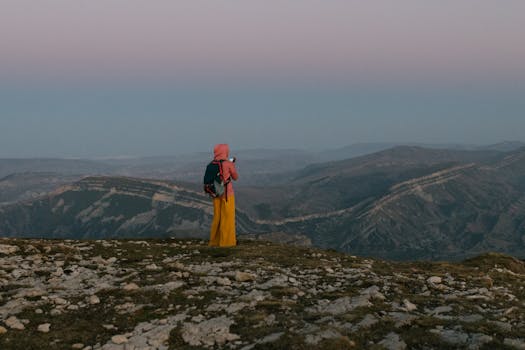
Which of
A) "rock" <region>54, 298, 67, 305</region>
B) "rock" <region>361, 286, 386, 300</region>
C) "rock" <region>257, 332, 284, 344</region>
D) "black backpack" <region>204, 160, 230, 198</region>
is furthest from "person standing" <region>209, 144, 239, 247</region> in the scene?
"rock" <region>257, 332, 284, 344</region>

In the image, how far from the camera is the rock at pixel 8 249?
24141 millimetres

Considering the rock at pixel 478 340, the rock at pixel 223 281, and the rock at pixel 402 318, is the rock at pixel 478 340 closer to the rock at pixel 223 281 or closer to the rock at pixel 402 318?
the rock at pixel 402 318

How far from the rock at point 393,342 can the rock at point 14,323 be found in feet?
33.6

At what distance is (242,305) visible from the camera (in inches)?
608

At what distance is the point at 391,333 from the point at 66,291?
472 inches

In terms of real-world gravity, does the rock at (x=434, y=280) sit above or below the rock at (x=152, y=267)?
below

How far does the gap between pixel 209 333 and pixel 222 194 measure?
60.5 ft

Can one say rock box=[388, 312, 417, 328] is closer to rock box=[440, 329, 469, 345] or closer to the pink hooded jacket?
rock box=[440, 329, 469, 345]

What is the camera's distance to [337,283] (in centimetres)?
1936

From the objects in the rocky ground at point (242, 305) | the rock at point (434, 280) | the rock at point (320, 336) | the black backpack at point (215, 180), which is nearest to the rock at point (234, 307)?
the rocky ground at point (242, 305)

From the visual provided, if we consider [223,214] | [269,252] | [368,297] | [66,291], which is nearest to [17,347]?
[66,291]

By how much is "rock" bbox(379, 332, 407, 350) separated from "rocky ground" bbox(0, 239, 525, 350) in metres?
0.05

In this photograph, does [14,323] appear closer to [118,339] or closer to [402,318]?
[118,339]

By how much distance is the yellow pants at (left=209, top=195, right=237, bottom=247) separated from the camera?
102 feet
